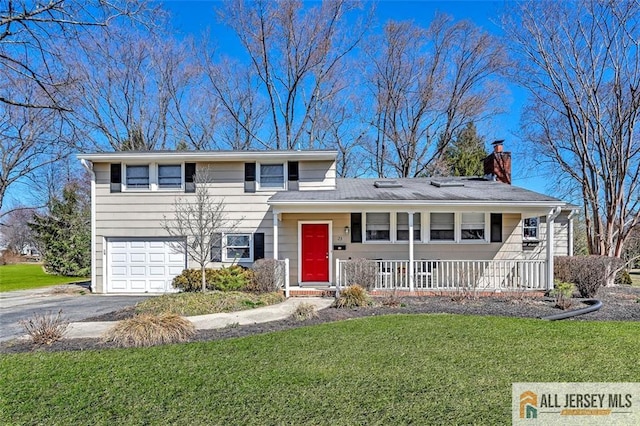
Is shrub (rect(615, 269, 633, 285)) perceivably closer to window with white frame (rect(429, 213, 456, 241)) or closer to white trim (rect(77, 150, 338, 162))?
window with white frame (rect(429, 213, 456, 241))

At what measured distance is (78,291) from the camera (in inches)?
478

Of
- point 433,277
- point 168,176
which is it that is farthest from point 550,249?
point 168,176

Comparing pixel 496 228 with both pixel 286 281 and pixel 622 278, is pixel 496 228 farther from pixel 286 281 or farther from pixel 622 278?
pixel 622 278

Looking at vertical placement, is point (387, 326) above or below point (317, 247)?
below

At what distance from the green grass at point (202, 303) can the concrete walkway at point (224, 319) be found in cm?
39

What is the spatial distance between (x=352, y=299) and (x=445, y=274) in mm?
4091

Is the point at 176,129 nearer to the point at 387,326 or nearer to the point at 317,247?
the point at 317,247

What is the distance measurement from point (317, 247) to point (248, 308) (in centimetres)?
390

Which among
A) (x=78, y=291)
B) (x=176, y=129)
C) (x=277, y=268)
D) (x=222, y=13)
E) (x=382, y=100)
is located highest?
(x=222, y=13)

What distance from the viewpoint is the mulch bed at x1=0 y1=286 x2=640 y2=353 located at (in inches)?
223

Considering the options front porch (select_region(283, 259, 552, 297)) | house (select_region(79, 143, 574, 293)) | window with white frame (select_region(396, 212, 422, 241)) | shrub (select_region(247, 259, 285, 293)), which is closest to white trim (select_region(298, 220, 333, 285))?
house (select_region(79, 143, 574, 293))

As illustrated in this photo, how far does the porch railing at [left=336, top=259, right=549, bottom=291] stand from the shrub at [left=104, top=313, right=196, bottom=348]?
4.79m

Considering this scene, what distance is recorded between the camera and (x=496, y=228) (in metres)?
11.5

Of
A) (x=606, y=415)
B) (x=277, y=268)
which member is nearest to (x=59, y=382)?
(x=606, y=415)
